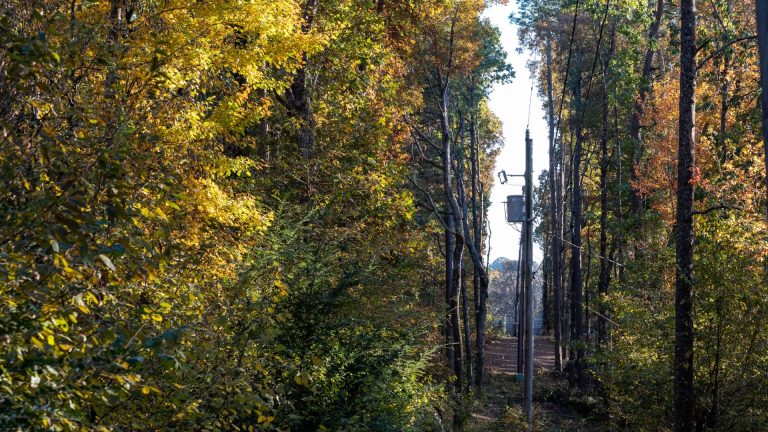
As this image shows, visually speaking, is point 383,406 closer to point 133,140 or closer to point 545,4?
point 133,140

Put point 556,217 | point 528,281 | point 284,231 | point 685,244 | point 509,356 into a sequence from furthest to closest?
1. point 509,356
2. point 556,217
3. point 528,281
4. point 685,244
5. point 284,231

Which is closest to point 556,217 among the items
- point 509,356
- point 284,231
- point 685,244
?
point 509,356

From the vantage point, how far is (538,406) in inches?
1136

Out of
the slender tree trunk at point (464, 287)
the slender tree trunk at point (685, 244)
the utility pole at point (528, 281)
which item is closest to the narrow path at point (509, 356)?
the slender tree trunk at point (464, 287)

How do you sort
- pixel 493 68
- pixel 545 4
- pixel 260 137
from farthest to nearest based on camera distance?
pixel 545 4, pixel 493 68, pixel 260 137

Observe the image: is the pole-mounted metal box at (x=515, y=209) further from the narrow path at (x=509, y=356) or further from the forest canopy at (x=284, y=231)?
the narrow path at (x=509, y=356)

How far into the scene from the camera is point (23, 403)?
3266 millimetres

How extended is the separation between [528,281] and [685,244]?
7.43 metres

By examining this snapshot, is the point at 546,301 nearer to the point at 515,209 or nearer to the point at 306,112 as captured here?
the point at 515,209

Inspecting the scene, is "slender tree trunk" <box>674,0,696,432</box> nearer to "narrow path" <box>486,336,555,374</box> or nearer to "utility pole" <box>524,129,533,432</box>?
"utility pole" <box>524,129,533,432</box>

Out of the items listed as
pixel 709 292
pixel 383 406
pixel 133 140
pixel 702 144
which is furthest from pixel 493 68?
pixel 133 140

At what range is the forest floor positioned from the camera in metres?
21.2

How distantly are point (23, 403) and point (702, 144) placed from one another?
22.4 meters

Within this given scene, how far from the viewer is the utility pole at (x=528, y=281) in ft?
64.9
